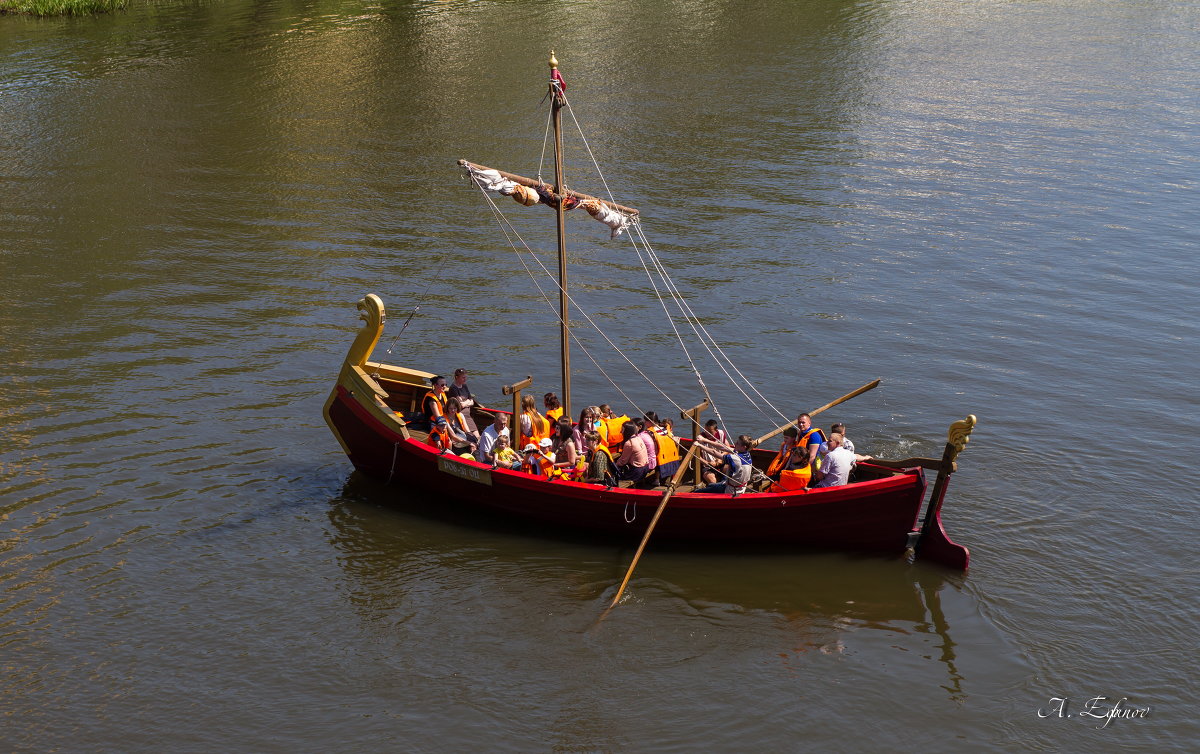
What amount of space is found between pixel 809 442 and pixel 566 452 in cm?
375

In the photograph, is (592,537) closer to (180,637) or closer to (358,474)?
(358,474)

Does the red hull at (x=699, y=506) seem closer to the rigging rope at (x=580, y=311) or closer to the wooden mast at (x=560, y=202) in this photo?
the wooden mast at (x=560, y=202)

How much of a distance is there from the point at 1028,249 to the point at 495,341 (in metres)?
14.0

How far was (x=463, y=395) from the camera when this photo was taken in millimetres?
19688

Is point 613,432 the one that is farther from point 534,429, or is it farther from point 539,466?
point 534,429

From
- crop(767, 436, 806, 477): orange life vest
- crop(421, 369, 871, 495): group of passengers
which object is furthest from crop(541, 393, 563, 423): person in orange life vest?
crop(767, 436, 806, 477): orange life vest

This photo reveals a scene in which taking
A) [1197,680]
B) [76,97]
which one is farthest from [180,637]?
[76,97]

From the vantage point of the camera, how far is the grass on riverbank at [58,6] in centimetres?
5141

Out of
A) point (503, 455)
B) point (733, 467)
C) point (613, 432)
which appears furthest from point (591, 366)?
point (733, 467)

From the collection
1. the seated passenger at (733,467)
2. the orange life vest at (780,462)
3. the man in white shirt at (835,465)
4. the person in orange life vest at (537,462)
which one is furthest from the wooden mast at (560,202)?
the man in white shirt at (835,465)

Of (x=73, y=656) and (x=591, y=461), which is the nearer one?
(x=73, y=656)

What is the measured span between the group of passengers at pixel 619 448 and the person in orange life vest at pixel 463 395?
2 centimetres

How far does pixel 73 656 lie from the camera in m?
15.6

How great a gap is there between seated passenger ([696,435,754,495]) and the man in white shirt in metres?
1.08
